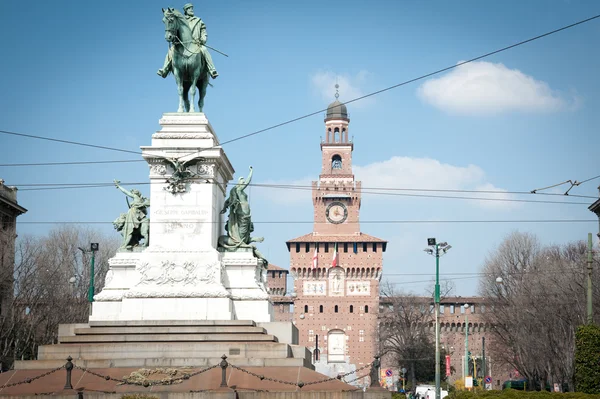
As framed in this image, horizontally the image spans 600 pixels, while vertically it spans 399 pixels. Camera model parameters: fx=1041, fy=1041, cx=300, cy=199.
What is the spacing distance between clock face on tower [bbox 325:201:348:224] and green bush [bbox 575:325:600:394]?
364ft

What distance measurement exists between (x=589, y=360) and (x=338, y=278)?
357 ft

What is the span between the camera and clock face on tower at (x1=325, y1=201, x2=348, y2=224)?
14800 centimetres

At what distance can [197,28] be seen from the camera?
37.1 meters

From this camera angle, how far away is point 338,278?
476 ft

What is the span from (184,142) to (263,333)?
7.31m

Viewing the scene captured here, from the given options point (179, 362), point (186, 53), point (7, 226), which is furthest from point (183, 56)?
point (7, 226)

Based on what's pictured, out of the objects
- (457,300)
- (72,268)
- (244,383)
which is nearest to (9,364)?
(72,268)

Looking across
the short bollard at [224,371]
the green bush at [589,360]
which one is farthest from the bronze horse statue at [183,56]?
the green bush at [589,360]

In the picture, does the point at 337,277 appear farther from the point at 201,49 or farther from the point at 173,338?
the point at 173,338

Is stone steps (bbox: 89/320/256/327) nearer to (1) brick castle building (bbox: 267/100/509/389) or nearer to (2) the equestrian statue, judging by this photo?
(2) the equestrian statue

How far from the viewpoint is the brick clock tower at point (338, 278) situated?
14175 cm

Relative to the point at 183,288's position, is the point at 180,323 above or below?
below

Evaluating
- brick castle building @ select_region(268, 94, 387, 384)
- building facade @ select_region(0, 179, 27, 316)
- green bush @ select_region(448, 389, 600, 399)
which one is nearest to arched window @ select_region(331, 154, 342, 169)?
brick castle building @ select_region(268, 94, 387, 384)

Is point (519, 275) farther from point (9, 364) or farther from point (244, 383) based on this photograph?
point (244, 383)
